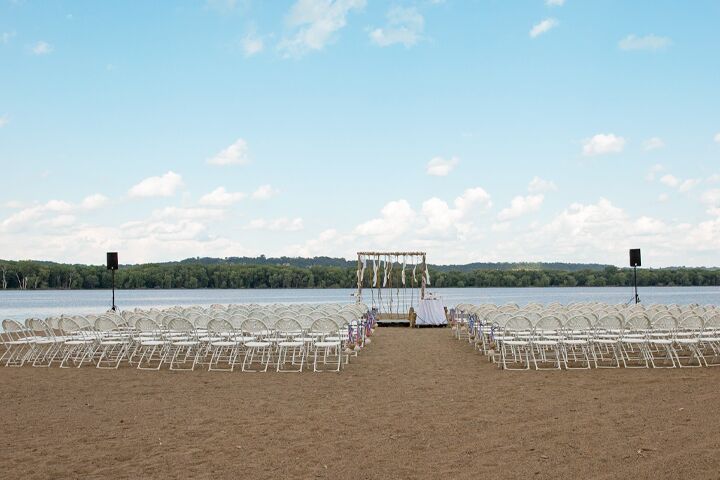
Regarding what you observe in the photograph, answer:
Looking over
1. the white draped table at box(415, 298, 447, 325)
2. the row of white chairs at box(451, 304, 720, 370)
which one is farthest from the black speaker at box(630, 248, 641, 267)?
the row of white chairs at box(451, 304, 720, 370)

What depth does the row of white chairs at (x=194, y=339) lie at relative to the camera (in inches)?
419

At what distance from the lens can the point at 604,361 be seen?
1150 centimetres

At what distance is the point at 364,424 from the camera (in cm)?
663

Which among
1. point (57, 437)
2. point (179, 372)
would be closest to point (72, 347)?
point (179, 372)

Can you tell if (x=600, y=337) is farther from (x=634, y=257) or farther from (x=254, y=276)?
(x=254, y=276)

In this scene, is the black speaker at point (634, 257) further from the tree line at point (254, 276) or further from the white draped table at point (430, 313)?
the tree line at point (254, 276)

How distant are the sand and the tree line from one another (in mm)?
80985

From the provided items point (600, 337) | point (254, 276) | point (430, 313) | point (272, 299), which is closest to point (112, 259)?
point (430, 313)

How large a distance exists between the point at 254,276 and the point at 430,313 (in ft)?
262

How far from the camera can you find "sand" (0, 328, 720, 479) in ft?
17.0

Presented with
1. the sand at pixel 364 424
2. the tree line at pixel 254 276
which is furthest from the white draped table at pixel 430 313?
the tree line at pixel 254 276

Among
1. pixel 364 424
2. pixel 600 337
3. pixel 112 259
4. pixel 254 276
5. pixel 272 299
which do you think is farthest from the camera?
pixel 254 276

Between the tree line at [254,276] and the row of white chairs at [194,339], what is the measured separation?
254ft

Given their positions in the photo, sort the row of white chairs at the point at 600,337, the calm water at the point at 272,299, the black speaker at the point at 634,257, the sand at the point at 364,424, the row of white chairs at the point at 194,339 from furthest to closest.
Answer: the calm water at the point at 272,299
the black speaker at the point at 634,257
the row of white chairs at the point at 194,339
the row of white chairs at the point at 600,337
the sand at the point at 364,424
